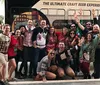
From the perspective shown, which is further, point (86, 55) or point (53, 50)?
point (86, 55)

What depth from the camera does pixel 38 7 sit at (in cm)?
1181

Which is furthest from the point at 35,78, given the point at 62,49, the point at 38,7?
the point at 38,7

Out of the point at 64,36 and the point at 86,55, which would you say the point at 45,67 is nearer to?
the point at 64,36

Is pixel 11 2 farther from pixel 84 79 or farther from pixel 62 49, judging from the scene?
pixel 84 79

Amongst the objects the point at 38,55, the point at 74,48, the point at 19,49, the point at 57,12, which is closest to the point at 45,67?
the point at 38,55

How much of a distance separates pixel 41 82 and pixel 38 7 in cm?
208

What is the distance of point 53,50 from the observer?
11.7m

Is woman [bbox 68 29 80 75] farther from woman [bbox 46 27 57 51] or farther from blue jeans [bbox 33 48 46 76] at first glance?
blue jeans [bbox 33 48 46 76]

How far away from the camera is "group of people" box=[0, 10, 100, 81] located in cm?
1155

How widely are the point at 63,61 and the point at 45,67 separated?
0.55 meters

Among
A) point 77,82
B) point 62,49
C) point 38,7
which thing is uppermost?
point 38,7

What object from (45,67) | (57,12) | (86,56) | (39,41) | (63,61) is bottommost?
(45,67)

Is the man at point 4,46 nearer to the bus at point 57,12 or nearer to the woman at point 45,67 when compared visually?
the bus at point 57,12

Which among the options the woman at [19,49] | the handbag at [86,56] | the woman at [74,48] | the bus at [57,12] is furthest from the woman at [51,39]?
the handbag at [86,56]
